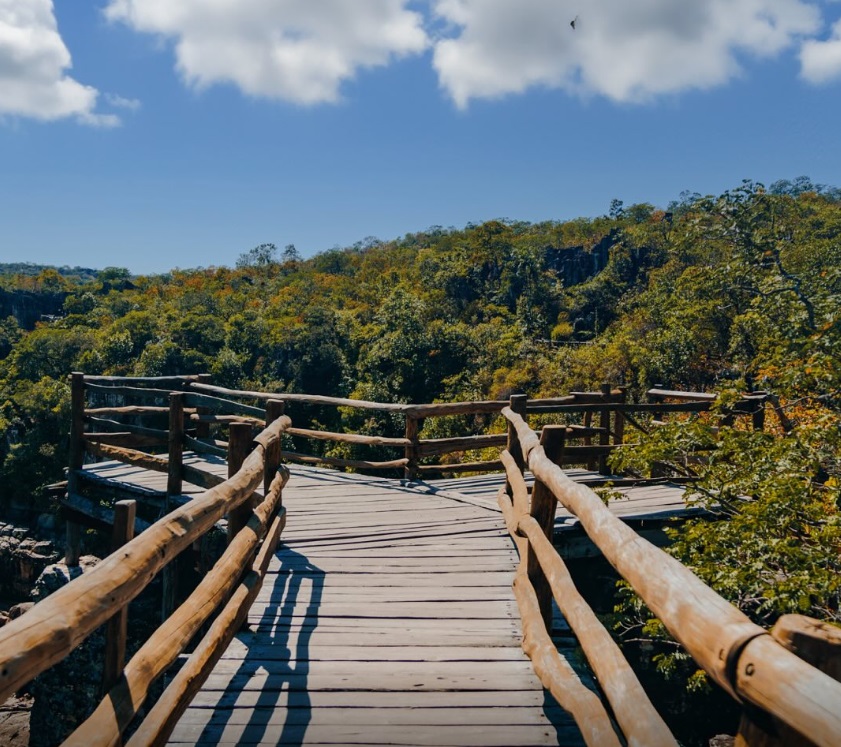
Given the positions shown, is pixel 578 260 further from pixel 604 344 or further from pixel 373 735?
pixel 373 735

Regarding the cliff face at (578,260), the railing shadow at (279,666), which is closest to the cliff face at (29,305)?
the cliff face at (578,260)

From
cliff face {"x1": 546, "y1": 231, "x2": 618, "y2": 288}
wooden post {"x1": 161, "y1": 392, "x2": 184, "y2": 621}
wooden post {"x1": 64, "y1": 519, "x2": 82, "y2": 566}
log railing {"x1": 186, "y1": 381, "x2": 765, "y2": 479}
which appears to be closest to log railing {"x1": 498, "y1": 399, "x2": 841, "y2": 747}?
log railing {"x1": 186, "y1": 381, "x2": 765, "y2": 479}

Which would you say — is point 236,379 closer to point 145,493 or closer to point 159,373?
point 159,373

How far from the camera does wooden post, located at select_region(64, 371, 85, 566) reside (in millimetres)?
7410

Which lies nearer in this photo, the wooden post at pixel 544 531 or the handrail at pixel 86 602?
the handrail at pixel 86 602

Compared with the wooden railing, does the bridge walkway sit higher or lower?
lower

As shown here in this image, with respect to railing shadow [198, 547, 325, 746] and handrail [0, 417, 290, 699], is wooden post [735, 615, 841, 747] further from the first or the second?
railing shadow [198, 547, 325, 746]

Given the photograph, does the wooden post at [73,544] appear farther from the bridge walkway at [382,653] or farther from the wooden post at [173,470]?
the bridge walkway at [382,653]

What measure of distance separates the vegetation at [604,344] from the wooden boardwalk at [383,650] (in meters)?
1.44

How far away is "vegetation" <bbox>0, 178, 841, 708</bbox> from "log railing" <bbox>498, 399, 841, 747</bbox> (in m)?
2.07

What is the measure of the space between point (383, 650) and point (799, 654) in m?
2.57

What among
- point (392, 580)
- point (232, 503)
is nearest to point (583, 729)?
point (232, 503)

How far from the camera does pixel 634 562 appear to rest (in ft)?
5.71

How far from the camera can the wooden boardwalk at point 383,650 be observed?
2.59 metres
